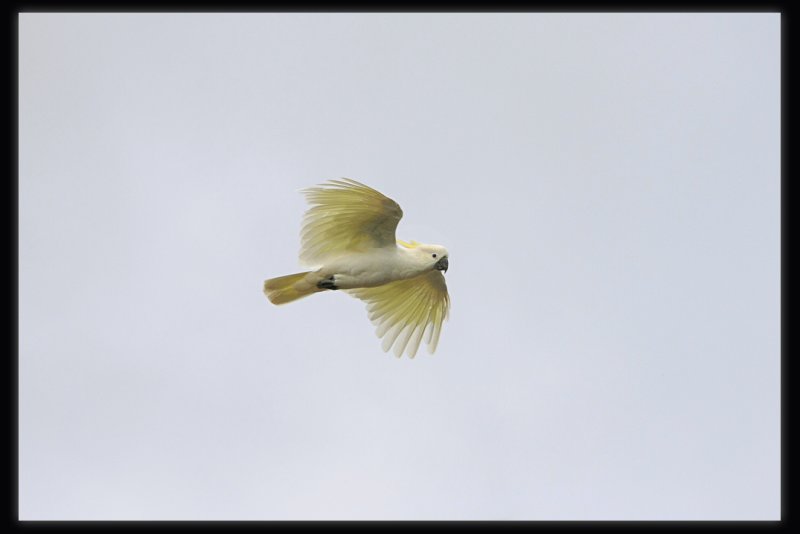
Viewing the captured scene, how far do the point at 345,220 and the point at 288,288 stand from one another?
0.94 metres

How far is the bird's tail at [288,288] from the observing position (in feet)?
34.3

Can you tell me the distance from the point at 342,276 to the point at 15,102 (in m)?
A: 3.81

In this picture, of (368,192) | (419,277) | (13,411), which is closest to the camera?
(13,411)

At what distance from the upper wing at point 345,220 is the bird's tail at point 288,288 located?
0.26 m

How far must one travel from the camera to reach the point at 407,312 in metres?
11.8

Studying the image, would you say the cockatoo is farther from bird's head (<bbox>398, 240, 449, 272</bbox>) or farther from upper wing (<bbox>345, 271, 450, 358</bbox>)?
upper wing (<bbox>345, 271, 450, 358</bbox>)

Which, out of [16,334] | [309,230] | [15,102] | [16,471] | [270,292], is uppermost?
[15,102]

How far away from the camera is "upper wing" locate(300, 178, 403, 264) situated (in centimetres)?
1029

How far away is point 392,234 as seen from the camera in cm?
1066

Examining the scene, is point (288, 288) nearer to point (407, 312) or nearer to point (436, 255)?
point (436, 255)

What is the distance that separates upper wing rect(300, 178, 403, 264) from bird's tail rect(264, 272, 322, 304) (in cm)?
26

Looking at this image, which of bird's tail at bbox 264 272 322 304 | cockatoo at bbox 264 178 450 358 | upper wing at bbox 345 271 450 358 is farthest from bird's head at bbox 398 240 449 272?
bird's tail at bbox 264 272 322 304

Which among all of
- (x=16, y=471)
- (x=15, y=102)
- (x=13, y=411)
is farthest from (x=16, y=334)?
(x=15, y=102)

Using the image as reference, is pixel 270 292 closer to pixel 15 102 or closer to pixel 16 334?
pixel 16 334
